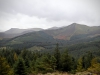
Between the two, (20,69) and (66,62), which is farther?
(66,62)

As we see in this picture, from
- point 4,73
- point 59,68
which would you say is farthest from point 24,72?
point 59,68

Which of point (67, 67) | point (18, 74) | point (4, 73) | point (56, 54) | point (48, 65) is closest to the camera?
point (18, 74)

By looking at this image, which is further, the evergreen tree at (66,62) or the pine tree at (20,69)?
the evergreen tree at (66,62)

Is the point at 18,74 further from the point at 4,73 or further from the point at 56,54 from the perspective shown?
the point at 56,54

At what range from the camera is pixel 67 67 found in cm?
3400

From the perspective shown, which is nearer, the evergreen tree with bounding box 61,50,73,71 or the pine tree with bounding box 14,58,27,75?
the pine tree with bounding box 14,58,27,75

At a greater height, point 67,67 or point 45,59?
point 45,59

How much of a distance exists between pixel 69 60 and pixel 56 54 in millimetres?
3981

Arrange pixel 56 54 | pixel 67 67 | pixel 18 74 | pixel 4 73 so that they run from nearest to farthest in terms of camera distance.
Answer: pixel 18 74
pixel 4 73
pixel 67 67
pixel 56 54

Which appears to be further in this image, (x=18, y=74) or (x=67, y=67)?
(x=67, y=67)

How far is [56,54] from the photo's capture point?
36469 millimetres

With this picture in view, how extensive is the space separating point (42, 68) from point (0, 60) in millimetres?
9211

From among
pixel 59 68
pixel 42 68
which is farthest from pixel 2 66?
pixel 59 68

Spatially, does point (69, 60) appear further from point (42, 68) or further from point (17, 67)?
point (17, 67)
